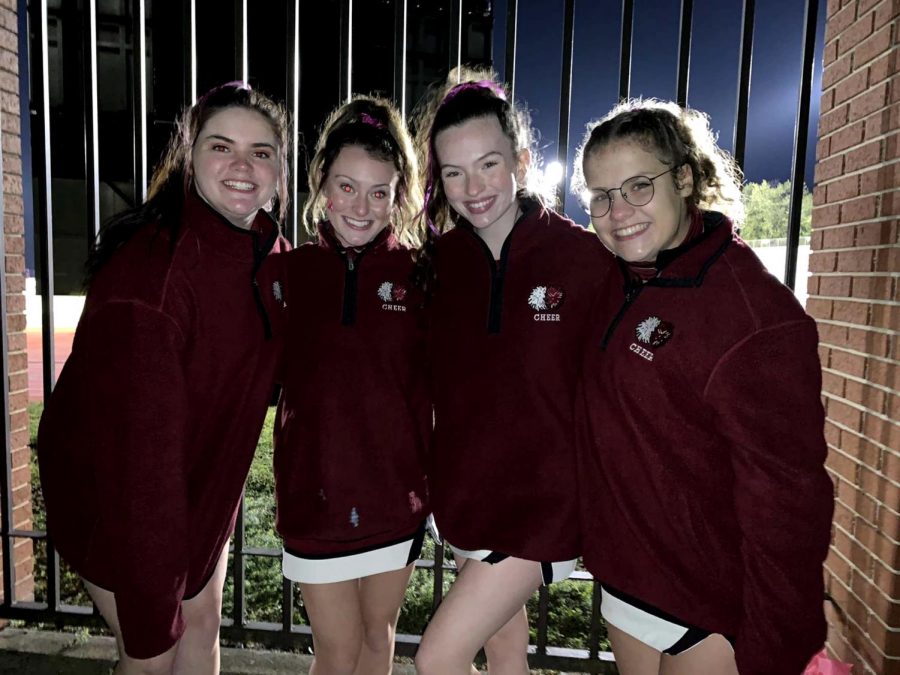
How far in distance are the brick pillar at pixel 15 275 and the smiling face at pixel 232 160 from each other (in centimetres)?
162

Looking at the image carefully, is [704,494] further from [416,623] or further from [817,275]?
[416,623]

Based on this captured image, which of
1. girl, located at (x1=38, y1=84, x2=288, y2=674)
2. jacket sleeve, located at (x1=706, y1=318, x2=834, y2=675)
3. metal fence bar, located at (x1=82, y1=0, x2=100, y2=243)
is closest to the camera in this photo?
jacket sleeve, located at (x1=706, y1=318, x2=834, y2=675)

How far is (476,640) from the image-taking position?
5.53ft

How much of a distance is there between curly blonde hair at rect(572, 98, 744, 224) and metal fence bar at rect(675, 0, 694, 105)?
2.68 feet

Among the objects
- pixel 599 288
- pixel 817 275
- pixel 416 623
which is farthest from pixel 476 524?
pixel 817 275

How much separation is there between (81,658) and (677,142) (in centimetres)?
322

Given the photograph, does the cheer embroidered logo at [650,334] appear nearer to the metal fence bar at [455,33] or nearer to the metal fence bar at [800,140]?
the metal fence bar at [800,140]

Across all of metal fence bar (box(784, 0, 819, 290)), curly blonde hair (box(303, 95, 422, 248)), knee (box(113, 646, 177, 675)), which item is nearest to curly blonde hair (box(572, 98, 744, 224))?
curly blonde hair (box(303, 95, 422, 248))

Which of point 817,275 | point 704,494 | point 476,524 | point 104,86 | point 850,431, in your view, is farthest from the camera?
point 104,86

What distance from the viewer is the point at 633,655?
1609mm

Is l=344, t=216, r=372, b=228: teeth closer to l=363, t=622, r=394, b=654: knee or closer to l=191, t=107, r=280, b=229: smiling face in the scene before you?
l=191, t=107, r=280, b=229: smiling face

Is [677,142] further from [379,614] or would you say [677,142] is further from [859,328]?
[379,614]

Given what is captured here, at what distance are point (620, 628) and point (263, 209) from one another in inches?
67.2

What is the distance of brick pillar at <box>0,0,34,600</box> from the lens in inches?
104
